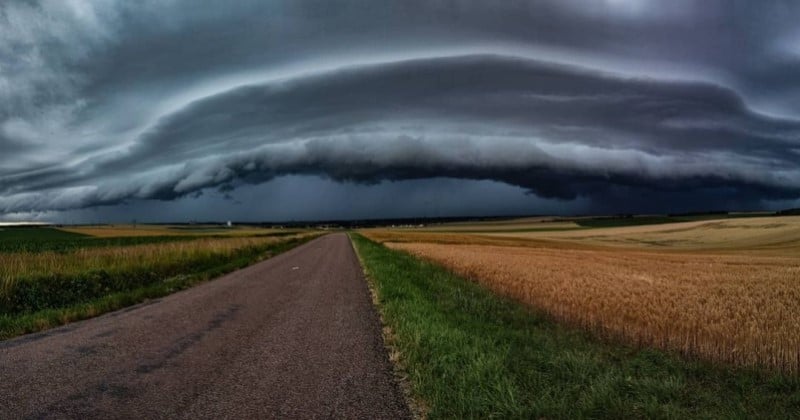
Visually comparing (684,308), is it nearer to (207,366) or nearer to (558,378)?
(558,378)

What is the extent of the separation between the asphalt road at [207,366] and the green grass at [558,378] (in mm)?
661

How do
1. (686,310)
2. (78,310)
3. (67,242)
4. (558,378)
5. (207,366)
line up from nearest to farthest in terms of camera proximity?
(558,378)
(207,366)
(686,310)
(78,310)
(67,242)

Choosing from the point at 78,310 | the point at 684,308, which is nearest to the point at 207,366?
the point at 78,310

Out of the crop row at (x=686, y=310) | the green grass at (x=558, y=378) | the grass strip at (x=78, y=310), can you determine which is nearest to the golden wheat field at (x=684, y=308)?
the crop row at (x=686, y=310)

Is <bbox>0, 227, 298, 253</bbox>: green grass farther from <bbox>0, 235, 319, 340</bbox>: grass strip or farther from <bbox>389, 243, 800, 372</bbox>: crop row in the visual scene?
<bbox>389, 243, 800, 372</bbox>: crop row

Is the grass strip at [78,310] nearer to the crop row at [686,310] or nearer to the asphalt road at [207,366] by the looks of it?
the asphalt road at [207,366]

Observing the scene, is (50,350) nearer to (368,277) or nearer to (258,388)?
(258,388)

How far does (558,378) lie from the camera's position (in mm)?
6773

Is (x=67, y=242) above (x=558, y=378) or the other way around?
above

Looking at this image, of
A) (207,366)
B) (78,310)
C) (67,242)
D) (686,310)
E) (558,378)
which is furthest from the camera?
(67,242)

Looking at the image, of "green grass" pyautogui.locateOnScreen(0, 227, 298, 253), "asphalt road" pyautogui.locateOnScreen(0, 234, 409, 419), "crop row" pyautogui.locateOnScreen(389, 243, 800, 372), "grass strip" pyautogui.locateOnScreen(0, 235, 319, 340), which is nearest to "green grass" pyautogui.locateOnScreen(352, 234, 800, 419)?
"asphalt road" pyautogui.locateOnScreen(0, 234, 409, 419)

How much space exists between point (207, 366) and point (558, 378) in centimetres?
521

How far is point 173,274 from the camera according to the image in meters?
25.5

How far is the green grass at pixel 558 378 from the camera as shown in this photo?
5.65m
